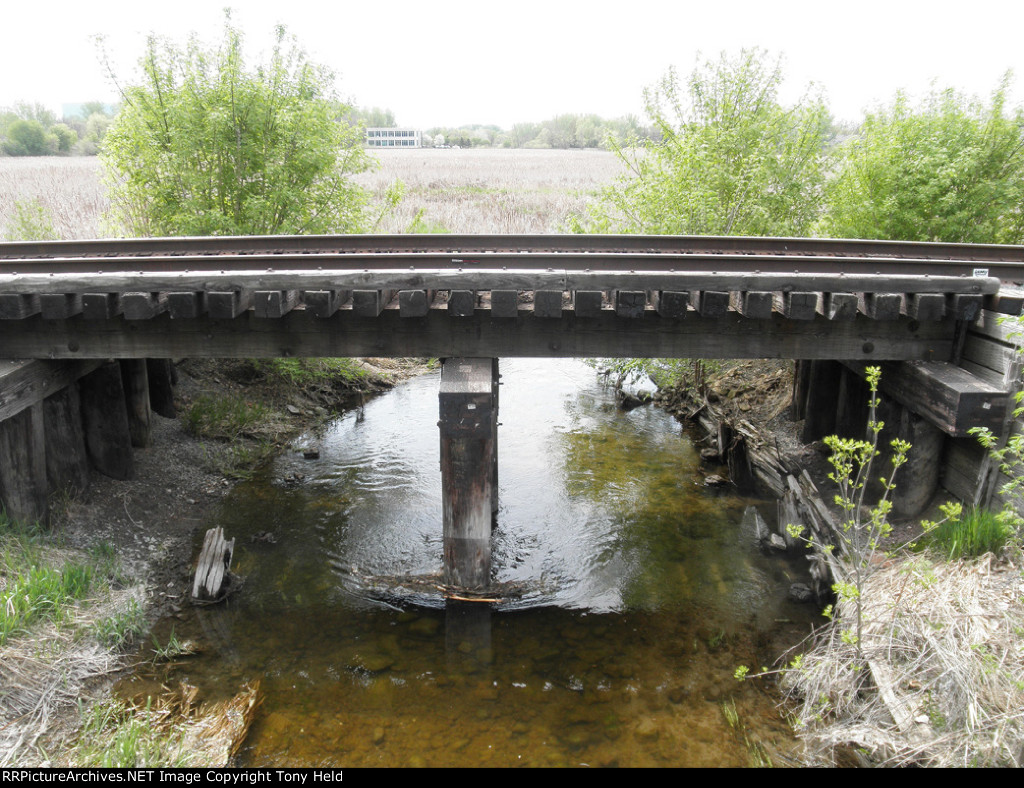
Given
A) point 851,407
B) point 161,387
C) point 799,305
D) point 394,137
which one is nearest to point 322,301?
point 799,305

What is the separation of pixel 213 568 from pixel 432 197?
978 inches

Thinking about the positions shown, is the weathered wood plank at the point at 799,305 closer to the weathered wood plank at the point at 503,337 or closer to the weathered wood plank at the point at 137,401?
the weathered wood plank at the point at 503,337

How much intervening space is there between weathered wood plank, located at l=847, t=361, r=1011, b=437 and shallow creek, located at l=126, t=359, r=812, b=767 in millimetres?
2224

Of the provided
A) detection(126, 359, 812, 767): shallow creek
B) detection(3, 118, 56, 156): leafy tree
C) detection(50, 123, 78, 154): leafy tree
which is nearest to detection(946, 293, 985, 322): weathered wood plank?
detection(126, 359, 812, 767): shallow creek

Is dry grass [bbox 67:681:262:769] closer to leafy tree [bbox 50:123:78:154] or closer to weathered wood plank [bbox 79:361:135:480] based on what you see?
weathered wood plank [bbox 79:361:135:480]

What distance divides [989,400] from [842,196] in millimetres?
5928

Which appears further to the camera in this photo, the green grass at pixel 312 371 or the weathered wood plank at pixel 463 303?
the green grass at pixel 312 371

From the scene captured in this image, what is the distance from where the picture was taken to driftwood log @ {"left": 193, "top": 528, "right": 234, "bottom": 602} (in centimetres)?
657

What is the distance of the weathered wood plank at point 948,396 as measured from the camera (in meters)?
5.86

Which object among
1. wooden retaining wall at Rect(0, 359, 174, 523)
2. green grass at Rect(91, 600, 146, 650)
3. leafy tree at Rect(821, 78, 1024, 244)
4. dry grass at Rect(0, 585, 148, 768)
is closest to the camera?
dry grass at Rect(0, 585, 148, 768)

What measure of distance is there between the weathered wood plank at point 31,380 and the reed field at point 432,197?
6.27 meters

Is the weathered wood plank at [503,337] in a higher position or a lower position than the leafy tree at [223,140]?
lower

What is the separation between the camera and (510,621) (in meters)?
6.44

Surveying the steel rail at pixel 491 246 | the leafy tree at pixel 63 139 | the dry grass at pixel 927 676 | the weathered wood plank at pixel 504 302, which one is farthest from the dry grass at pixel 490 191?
the leafy tree at pixel 63 139
